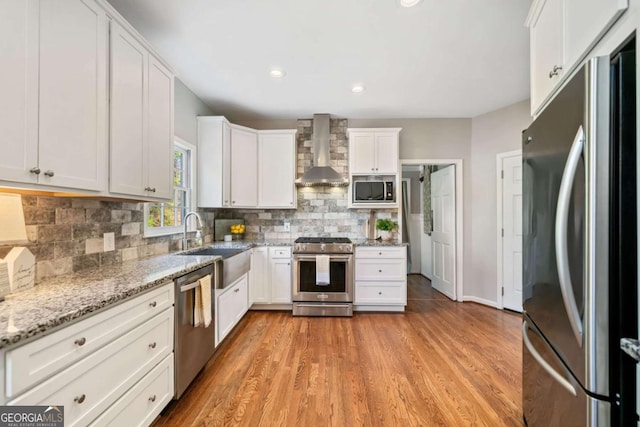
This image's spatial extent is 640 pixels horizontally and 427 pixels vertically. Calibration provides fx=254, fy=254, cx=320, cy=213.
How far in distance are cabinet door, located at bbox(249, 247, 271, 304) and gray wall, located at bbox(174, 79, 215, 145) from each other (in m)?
1.61

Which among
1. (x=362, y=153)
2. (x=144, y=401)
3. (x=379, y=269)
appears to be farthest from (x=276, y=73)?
(x=144, y=401)

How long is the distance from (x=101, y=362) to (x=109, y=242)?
1.06m

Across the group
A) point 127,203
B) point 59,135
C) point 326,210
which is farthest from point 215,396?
point 326,210

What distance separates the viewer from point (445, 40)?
210 cm

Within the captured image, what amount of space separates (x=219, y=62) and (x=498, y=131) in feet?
11.9

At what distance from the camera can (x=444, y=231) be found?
13.4ft

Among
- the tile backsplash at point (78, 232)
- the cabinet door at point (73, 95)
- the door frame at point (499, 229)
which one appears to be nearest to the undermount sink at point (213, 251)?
the tile backsplash at point (78, 232)

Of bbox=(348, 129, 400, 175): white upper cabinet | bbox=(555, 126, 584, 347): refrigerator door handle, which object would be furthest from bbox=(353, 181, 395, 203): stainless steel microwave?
bbox=(555, 126, 584, 347): refrigerator door handle

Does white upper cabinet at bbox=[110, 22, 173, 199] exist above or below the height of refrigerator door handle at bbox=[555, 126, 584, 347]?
above

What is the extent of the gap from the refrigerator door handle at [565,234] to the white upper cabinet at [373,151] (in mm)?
2701

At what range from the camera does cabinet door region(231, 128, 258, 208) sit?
340 cm

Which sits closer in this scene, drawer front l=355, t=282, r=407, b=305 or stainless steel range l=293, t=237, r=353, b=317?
stainless steel range l=293, t=237, r=353, b=317

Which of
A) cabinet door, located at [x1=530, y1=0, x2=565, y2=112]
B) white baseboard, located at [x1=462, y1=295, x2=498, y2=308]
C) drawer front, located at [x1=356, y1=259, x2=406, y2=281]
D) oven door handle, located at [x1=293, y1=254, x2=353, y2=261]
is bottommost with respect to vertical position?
white baseboard, located at [x1=462, y1=295, x2=498, y2=308]

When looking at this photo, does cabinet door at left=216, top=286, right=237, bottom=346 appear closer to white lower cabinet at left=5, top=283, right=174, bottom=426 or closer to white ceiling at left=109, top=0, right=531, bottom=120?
white lower cabinet at left=5, top=283, right=174, bottom=426
